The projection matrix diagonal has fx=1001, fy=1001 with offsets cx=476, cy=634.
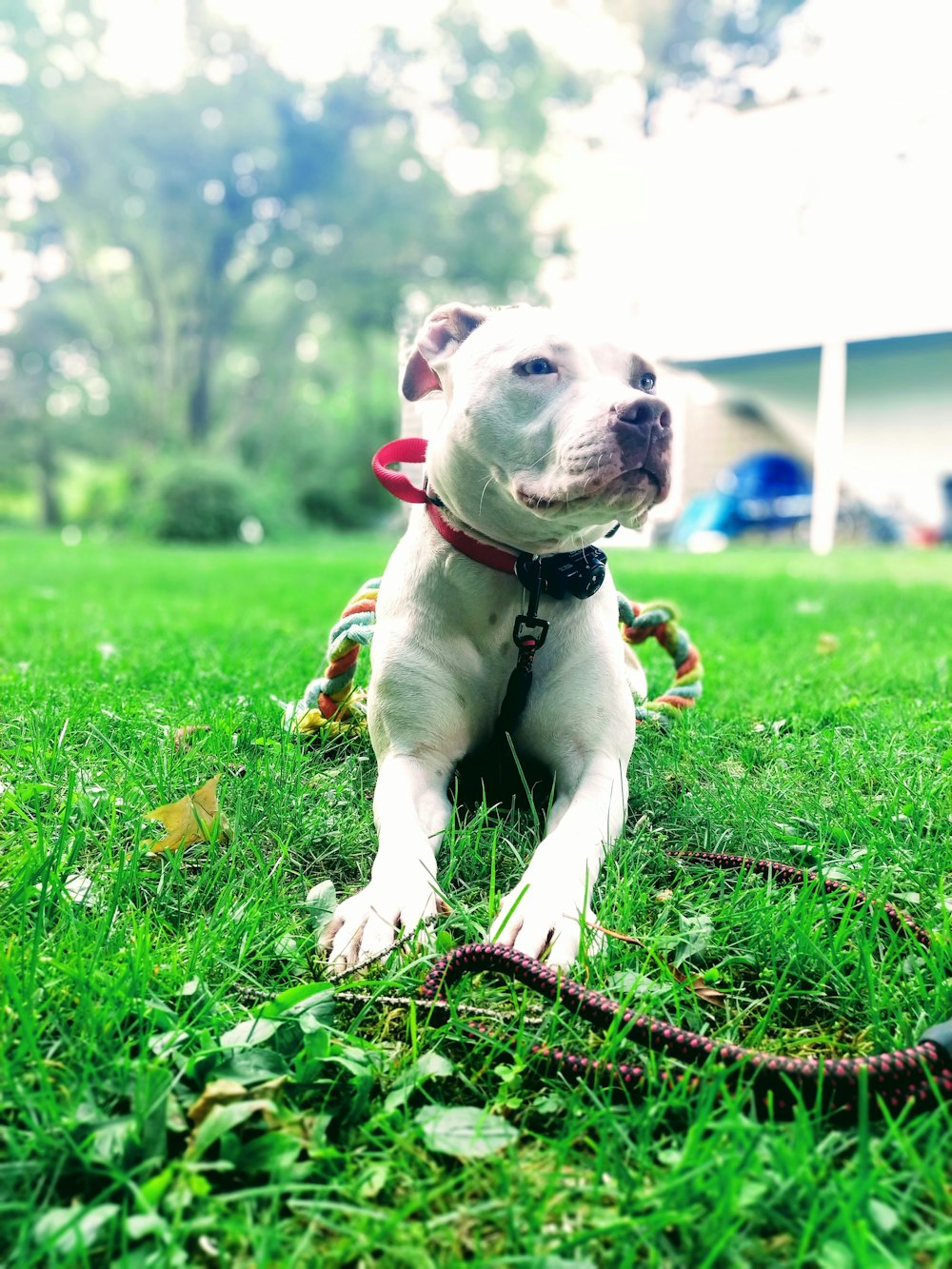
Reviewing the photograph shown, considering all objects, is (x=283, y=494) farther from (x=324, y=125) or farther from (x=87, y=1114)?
(x=87, y=1114)

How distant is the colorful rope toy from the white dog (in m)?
0.39

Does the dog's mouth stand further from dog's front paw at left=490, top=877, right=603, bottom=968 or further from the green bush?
the green bush

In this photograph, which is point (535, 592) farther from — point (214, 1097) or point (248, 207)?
point (248, 207)

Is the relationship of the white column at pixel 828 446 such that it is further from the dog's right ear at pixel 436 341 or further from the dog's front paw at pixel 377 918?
the dog's front paw at pixel 377 918

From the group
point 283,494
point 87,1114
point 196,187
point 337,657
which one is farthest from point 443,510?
point 196,187

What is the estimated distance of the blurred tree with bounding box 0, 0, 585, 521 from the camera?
18.5 m

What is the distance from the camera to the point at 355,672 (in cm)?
276

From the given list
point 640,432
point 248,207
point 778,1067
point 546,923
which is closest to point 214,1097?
point 546,923

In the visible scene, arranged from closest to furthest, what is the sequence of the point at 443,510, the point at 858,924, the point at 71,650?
the point at 858,924, the point at 443,510, the point at 71,650

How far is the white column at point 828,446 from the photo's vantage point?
52.6 ft

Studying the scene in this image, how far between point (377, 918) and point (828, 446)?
15974 mm

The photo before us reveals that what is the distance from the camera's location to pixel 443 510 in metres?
2.17

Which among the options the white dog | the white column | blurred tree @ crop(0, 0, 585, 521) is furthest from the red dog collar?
blurred tree @ crop(0, 0, 585, 521)

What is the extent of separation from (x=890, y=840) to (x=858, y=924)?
43 cm
